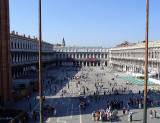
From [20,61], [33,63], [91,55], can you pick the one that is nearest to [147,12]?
[20,61]

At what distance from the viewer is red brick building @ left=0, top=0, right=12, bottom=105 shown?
782 inches

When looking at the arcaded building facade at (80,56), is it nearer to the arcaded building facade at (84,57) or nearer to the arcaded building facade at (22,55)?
the arcaded building facade at (84,57)

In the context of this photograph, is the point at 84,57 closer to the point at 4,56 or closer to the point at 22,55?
the point at 22,55

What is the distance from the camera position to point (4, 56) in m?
20.5

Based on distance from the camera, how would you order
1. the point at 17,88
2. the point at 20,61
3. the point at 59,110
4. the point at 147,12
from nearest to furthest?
1. the point at 147,12
2. the point at 59,110
3. the point at 17,88
4. the point at 20,61

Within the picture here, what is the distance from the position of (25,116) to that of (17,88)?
578 inches

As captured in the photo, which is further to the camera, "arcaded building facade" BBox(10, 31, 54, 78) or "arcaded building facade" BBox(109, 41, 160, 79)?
"arcaded building facade" BBox(109, 41, 160, 79)

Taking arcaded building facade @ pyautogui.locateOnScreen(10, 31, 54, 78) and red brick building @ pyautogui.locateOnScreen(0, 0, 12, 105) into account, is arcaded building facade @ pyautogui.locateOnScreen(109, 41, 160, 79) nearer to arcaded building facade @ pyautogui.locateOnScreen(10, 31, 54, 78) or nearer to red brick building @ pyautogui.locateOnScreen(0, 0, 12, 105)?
red brick building @ pyautogui.locateOnScreen(0, 0, 12, 105)

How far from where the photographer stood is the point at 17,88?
28984 mm

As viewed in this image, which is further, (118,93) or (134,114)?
(118,93)

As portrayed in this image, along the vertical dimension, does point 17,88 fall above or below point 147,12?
below

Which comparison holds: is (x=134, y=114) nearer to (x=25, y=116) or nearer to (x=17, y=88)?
(x=25, y=116)

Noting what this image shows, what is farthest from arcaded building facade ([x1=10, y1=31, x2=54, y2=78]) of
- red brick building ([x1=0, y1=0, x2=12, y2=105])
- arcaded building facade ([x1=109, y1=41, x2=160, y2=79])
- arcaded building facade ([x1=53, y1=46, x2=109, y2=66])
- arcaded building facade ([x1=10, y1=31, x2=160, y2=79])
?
arcaded building facade ([x1=53, y1=46, x2=109, y2=66])

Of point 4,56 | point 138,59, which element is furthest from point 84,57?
point 4,56
